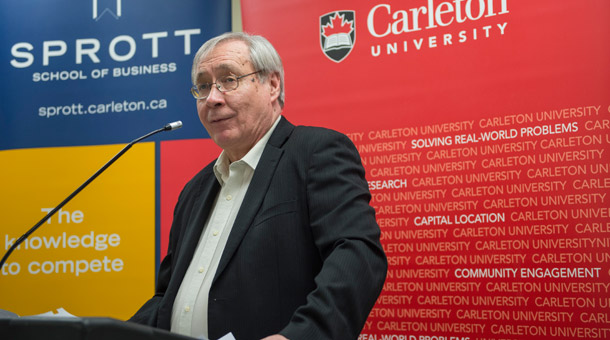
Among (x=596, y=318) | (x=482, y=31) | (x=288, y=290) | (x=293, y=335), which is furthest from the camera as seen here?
(x=482, y=31)

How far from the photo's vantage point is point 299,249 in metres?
1.50

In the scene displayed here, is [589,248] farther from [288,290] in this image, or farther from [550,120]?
[288,290]

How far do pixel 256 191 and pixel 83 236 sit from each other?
1.83m

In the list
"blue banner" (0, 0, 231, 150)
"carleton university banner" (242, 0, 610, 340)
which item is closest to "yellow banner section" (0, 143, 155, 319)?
"blue banner" (0, 0, 231, 150)

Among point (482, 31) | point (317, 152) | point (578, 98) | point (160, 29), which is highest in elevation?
point (160, 29)

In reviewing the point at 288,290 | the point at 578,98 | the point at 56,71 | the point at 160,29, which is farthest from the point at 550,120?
the point at 56,71

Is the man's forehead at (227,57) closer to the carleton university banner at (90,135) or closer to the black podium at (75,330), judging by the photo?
the black podium at (75,330)

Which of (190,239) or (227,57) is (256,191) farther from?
(227,57)

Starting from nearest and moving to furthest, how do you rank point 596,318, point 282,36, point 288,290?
1. point 288,290
2. point 596,318
3. point 282,36

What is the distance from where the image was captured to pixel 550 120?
2271mm

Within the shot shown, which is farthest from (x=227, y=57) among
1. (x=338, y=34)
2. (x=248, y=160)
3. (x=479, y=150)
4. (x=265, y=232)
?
(x=479, y=150)

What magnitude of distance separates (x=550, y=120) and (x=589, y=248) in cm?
51

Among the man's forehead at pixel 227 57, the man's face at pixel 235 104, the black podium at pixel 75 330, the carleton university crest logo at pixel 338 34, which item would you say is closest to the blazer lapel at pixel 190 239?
the man's face at pixel 235 104

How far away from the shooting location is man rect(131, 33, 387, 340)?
1.35 meters
